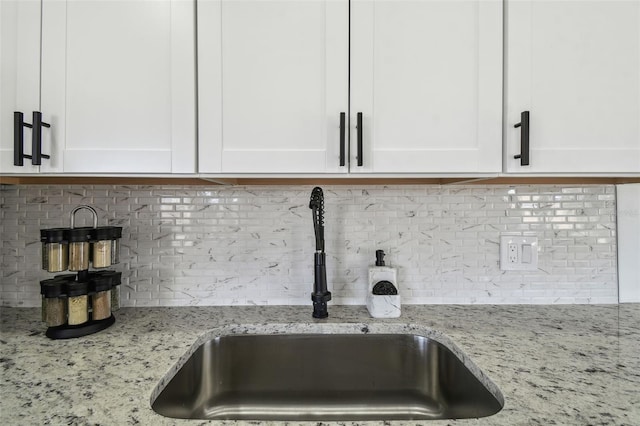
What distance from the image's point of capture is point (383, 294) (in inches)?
43.2

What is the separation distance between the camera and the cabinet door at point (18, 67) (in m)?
0.89

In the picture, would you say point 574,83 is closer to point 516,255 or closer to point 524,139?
point 524,139

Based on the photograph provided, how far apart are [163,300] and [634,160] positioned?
159 centimetres

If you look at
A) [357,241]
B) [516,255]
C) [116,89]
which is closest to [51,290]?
[116,89]

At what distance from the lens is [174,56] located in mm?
898

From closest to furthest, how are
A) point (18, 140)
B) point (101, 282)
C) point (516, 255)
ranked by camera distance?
1. point (18, 140)
2. point (101, 282)
3. point (516, 255)

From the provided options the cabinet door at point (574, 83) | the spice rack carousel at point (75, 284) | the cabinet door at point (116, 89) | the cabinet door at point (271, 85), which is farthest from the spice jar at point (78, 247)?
the cabinet door at point (574, 83)

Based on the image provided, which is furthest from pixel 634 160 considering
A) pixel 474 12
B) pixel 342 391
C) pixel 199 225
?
pixel 199 225

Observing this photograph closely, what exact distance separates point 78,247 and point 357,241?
899mm

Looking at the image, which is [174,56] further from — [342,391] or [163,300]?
[342,391]

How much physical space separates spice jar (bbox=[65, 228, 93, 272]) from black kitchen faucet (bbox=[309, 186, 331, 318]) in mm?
676

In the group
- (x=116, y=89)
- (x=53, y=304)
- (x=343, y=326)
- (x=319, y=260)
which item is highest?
(x=116, y=89)

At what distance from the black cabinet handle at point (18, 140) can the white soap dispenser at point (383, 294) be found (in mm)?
1071

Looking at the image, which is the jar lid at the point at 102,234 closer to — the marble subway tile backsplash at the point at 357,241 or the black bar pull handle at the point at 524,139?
the marble subway tile backsplash at the point at 357,241
